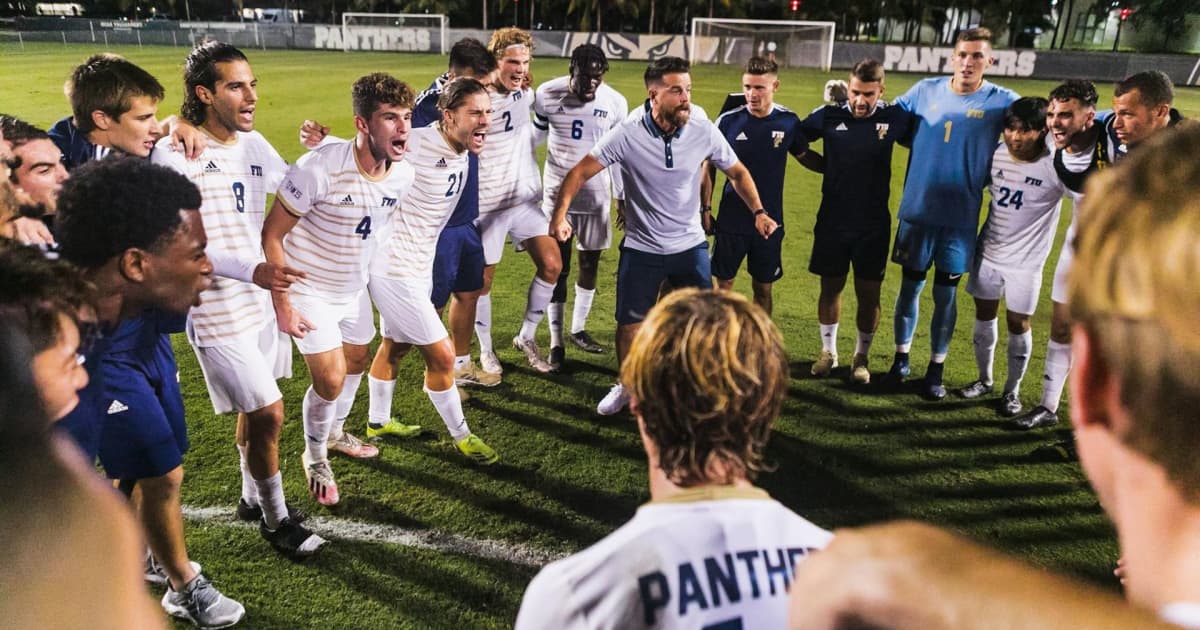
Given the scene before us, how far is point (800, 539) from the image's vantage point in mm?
1332

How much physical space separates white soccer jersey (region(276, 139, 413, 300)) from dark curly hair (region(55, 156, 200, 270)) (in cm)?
114

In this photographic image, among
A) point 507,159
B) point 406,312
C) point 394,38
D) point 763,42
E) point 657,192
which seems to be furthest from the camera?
point 394,38

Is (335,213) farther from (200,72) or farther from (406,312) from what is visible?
(200,72)

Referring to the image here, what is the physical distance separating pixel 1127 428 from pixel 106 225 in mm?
2789

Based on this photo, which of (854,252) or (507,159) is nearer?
(854,252)

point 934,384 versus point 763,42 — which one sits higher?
point 763,42

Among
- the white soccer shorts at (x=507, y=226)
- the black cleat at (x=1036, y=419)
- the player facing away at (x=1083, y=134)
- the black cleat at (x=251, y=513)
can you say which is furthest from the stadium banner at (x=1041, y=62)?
the black cleat at (x=251, y=513)

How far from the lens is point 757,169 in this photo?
5863 mm

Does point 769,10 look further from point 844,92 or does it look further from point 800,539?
point 800,539

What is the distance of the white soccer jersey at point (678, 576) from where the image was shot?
126 centimetres

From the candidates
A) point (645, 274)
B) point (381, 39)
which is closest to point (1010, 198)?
point (645, 274)

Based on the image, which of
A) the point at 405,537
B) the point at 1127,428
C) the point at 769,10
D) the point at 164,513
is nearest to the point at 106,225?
the point at 164,513

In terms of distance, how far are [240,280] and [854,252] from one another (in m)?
4.24

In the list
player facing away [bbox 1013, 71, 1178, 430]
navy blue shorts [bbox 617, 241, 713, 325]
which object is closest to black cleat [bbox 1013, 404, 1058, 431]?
player facing away [bbox 1013, 71, 1178, 430]
